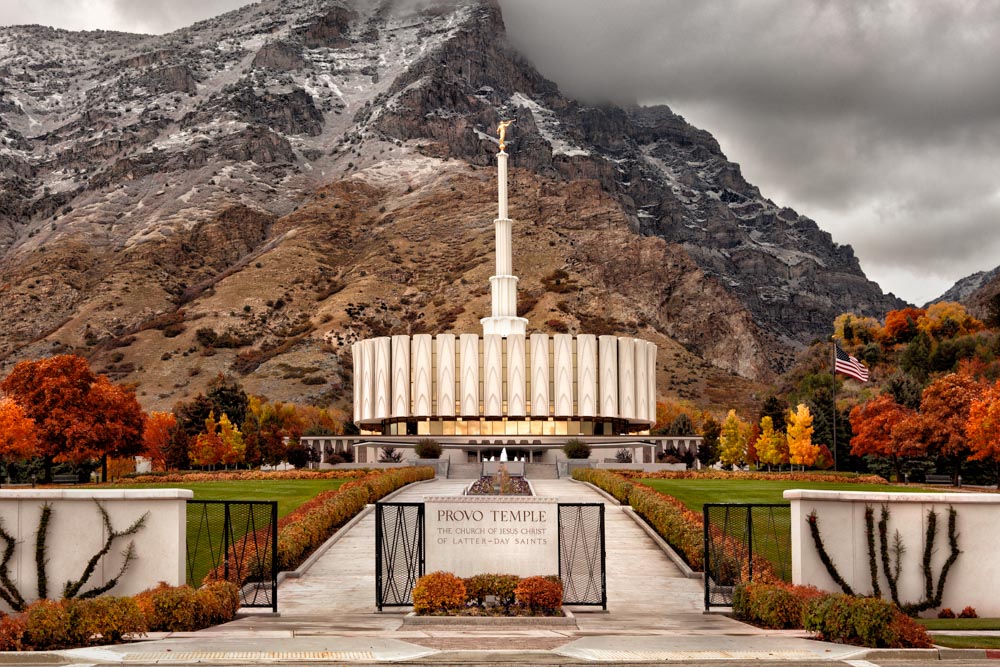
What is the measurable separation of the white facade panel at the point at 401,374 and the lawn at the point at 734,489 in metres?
48.0

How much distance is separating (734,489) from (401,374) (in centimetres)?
5598

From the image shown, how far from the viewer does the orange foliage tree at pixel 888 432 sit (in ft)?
200

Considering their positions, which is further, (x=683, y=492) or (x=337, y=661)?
(x=683, y=492)

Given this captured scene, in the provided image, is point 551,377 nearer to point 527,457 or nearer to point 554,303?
point 527,457

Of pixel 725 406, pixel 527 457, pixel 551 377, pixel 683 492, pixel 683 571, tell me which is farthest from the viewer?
pixel 725 406

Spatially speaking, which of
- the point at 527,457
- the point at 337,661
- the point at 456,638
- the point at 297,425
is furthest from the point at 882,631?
the point at 297,425

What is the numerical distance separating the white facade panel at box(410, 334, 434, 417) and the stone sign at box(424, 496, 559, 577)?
76765mm

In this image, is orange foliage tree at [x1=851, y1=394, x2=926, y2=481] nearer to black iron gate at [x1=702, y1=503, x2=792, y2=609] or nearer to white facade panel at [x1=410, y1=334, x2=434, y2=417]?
black iron gate at [x1=702, y1=503, x2=792, y2=609]

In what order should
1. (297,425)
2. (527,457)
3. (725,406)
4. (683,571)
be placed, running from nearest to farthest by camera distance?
(683,571) < (527,457) < (297,425) < (725,406)

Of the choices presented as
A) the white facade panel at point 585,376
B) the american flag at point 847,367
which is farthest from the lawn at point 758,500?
the white facade panel at point 585,376

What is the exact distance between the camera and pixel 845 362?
203 ft

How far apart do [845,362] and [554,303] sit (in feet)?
405

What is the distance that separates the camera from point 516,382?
315 feet

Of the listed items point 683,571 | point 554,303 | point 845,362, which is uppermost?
point 554,303
